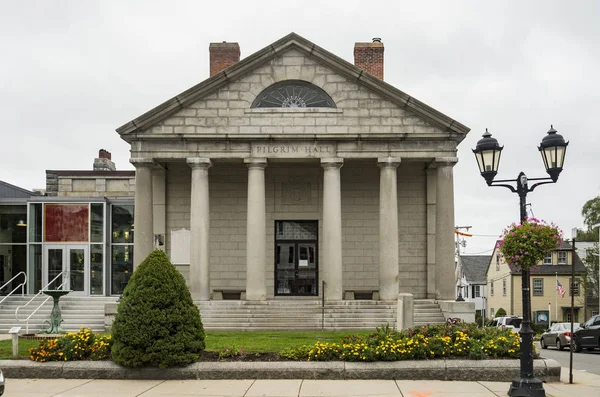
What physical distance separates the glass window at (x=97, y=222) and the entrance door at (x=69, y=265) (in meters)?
0.63

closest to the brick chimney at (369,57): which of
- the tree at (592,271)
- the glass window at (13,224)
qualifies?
the glass window at (13,224)

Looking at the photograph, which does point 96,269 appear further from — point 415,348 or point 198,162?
point 415,348

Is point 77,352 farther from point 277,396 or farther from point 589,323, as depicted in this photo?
point 589,323

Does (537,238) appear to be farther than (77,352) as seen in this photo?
No

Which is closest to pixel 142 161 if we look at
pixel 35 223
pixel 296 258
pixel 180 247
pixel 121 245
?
pixel 180 247

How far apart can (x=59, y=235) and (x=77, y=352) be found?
682 inches

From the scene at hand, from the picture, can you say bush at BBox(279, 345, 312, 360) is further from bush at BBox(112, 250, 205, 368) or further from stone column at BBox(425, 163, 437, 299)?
stone column at BBox(425, 163, 437, 299)

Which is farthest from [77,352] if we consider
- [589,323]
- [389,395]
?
[589,323]

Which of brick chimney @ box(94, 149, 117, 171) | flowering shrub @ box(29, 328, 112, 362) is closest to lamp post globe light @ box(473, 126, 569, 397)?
flowering shrub @ box(29, 328, 112, 362)

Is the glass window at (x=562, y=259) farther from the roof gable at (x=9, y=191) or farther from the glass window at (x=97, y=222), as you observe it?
the roof gable at (x=9, y=191)

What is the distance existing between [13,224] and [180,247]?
8.12 metres

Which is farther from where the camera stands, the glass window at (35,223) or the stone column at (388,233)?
the glass window at (35,223)

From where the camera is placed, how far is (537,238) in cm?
1244

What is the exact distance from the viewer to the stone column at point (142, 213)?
999 inches
